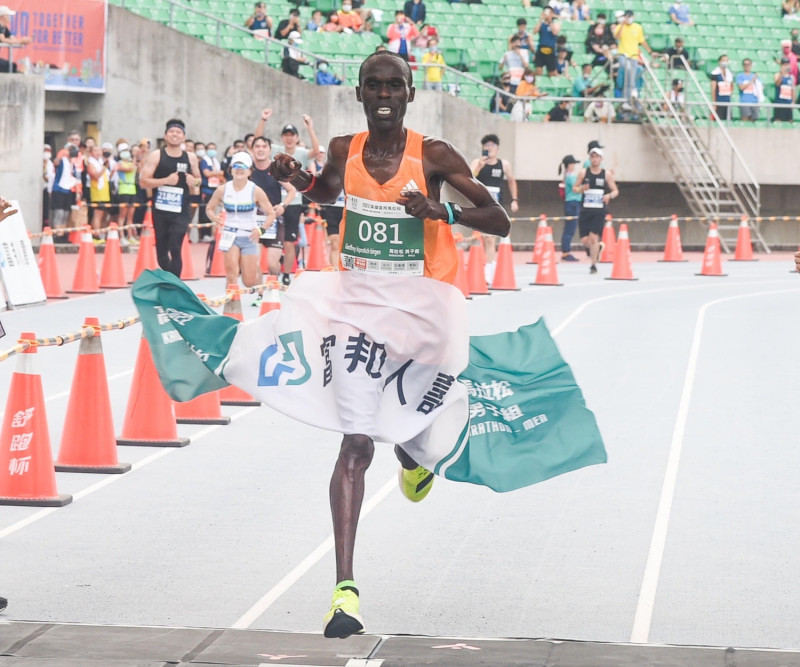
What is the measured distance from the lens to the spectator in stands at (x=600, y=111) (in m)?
34.8

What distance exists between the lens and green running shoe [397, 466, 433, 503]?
283 inches

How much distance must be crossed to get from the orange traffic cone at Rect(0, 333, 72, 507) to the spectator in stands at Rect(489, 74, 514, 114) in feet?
87.8

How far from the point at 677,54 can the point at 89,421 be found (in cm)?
2803

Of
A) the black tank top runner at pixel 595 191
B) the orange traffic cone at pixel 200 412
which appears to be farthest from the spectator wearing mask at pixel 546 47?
the orange traffic cone at pixel 200 412

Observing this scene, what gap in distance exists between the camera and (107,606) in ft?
21.1

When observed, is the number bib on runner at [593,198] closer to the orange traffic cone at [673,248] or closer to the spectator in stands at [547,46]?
the orange traffic cone at [673,248]

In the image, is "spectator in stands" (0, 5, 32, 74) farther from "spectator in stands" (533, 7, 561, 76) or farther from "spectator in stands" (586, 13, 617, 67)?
"spectator in stands" (586, 13, 617, 67)

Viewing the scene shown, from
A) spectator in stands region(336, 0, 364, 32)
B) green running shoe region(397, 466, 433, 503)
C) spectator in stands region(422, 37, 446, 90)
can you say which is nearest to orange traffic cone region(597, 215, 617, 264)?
spectator in stands region(422, 37, 446, 90)

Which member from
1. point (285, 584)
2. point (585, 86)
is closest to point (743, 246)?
point (585, 86)

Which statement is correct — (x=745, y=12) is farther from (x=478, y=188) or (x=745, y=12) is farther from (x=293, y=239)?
(x=478, y=188)

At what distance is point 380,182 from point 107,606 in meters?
2.09

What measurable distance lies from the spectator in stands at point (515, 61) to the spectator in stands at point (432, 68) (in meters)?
1.67

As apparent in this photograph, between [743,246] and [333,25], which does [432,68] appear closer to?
[333,25]

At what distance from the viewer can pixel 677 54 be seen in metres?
35.2
